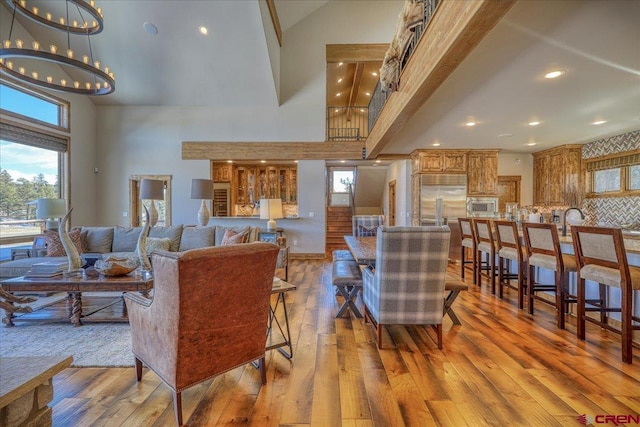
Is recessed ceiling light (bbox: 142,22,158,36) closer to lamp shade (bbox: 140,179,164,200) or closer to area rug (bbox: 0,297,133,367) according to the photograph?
lamp shade (bbox: 140,179,164,200)

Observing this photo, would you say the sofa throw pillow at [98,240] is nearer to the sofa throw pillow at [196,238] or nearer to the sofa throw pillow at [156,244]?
the sofa throw pillow at [156,244]

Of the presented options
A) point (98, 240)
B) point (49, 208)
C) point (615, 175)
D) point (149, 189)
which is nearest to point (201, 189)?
point (149, 189)

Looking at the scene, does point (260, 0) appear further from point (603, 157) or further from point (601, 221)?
point (601, 221)

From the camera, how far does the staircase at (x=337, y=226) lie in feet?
29.5

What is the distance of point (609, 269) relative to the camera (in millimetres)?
2373

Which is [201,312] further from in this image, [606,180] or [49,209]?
[606,180]

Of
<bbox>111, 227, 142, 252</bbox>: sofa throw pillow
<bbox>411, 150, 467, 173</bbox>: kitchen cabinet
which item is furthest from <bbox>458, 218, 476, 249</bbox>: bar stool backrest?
<bbox>111, 227, 142, 252</bbox>: sofa throw pillow

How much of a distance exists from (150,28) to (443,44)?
5437 mm

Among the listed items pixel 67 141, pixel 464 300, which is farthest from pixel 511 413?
pixel 67 141

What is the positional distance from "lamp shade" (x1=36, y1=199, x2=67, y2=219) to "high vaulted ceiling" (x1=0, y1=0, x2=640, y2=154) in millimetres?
3120

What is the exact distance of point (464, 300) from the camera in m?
3.83

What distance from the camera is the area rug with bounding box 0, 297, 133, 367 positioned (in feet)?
7.84

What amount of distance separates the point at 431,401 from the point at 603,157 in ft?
21.8

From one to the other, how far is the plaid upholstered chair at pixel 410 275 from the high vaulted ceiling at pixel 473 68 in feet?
5.50
